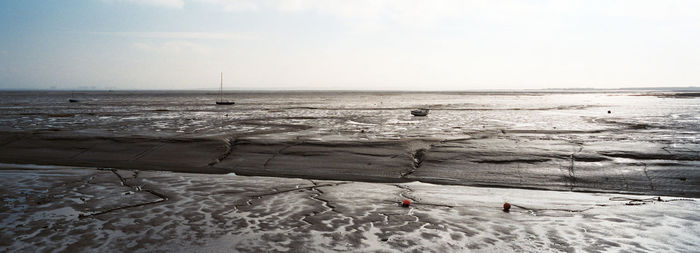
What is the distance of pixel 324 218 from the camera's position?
6973mm

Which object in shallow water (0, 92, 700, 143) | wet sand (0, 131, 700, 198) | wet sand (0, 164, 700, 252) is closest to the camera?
wet sand (0, 164, 700, 252)

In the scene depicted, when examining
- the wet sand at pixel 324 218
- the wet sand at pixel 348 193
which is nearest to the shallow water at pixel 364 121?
the wet sand at pixel 348 193

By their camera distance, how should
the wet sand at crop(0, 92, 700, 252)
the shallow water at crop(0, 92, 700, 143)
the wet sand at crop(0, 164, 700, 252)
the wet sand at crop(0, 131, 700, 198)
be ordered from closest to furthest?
1. the wet sand at crop(0, 164, 700, 252)
2. the wet sand at crop(0, 92, 700, 252)
3. the wet sand at crop(0, 131, 700, 198)
4. the shallow water at crop(0, 92, 700, 143)

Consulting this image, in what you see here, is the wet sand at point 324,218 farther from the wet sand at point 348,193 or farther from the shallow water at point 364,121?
the shallow water at point 364,121

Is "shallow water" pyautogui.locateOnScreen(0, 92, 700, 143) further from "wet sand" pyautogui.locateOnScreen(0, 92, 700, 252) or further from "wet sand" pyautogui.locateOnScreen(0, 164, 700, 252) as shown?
"wet sand" pyautogui.locateOnScreen(0, 164, 700, 252)

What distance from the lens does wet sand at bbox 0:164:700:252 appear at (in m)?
5.72

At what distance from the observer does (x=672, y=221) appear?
6.80 metres

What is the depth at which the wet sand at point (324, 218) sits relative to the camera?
18.8 ft

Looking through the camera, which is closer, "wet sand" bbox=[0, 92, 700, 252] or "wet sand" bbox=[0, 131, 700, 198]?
"wet sand" bbox=[0, 92, 700, 252]

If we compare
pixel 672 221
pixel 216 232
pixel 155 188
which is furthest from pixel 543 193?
pixel 155 188

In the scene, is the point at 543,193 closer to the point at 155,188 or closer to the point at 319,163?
the point at 319,163

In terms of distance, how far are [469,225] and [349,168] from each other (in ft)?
18.0

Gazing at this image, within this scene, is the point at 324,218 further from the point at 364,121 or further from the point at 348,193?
the point at 364,121

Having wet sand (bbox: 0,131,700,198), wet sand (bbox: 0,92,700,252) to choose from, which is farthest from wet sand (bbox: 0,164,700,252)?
wet sand (bbox: 0,131,700,198)
